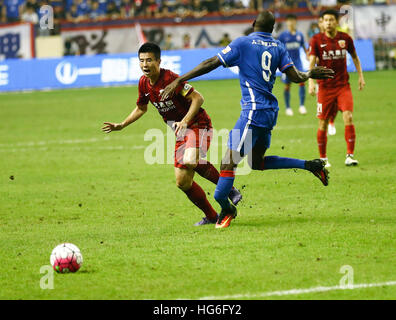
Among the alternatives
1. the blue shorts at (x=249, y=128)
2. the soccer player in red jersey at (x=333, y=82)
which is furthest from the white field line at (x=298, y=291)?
the soccer player in red jersey at (x=333, y=82)

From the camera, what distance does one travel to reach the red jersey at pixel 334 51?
41.0 feet

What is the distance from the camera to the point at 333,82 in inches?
498

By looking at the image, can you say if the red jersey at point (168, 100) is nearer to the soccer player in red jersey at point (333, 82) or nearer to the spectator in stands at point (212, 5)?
the soccer player in red jersey at point (333, 82)

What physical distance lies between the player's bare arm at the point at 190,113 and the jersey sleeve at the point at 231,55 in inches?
19.2

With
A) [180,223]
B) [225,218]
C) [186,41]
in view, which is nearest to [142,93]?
[180,223]

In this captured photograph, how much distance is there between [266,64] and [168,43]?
28.1m

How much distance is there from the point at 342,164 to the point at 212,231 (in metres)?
5.30

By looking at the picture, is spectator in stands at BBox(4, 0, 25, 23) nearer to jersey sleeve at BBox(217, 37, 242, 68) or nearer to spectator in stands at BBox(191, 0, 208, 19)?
spectator in stands at BBox(191, 0, 208, 19)

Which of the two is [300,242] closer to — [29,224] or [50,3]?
[29,224]

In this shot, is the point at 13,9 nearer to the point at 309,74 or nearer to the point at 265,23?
the point at 265,23

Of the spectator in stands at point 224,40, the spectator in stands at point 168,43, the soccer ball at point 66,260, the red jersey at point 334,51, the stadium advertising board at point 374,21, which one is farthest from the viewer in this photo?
the spectator in stands at point 168,43

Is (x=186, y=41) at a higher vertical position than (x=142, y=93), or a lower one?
higher

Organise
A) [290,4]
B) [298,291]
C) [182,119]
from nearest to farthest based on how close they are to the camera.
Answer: [298,291]
[182,119]
[290,4]
